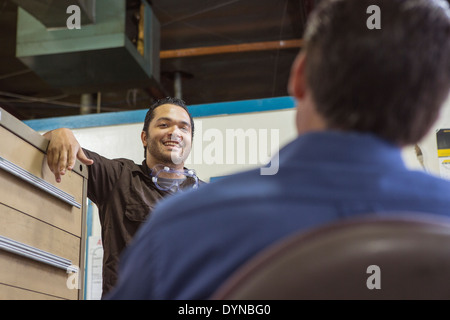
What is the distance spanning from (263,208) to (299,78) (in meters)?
0.20

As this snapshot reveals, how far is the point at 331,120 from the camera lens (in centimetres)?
59

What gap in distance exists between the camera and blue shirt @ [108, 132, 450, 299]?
523 millimetres

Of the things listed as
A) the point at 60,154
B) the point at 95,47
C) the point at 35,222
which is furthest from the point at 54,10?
the point at 35,222

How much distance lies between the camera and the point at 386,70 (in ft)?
1.86

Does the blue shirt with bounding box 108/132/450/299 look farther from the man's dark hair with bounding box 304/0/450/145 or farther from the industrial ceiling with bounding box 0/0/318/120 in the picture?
the industrial ceiling with bounding box 0/0/318/120

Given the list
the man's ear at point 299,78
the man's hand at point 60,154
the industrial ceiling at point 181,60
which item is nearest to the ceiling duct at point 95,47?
the industrial ceiling at point 181,60

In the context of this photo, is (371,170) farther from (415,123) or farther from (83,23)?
(83,23)

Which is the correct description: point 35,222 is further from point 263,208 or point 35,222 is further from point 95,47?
point 95,47

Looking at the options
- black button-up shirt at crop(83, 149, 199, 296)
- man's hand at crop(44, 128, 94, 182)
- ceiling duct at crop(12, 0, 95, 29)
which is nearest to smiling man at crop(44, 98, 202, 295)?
black button-up shirt at crop(83, 149, 199, 296)

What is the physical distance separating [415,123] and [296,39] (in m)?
4.46

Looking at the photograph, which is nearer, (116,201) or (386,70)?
(386,70)

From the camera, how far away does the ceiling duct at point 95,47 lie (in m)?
3.79

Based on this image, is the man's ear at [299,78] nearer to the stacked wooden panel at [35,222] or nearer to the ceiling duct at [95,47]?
the stacked wooden panel at [35,222]
